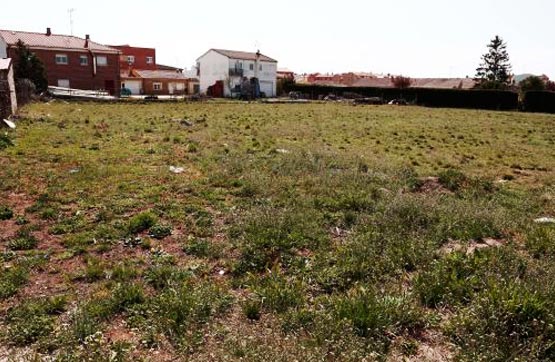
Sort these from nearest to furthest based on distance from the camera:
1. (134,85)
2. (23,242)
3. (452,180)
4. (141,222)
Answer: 1. (23,242)
2. (141,222)
3. (452,180)
4. (134,85)

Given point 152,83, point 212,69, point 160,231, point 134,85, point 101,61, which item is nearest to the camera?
point 160,231

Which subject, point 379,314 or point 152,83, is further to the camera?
point 152,83

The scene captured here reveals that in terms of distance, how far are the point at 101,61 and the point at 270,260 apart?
6036 cm

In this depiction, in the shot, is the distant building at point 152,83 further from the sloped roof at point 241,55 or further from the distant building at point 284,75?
the distant building at point 284,75

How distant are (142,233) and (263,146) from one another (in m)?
9.26

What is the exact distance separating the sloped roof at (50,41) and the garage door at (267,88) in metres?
23.6

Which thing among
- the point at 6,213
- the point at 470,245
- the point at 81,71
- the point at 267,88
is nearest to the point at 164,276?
the point at 6,213

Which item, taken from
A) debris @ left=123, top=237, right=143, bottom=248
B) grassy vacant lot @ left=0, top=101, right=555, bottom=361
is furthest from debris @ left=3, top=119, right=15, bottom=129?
debris @ left=123, top=237, right=143, bottom=248

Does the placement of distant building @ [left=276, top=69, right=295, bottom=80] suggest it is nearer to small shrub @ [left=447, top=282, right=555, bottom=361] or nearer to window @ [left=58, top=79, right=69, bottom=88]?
window @ [left=58, top=79, right=69, bottom=88]

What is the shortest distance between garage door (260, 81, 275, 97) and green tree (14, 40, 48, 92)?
117 ft

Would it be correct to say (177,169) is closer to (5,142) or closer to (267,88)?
(5,142)

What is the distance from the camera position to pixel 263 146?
16.1 meters

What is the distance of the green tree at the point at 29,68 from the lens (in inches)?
1705

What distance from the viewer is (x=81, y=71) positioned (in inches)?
2277
